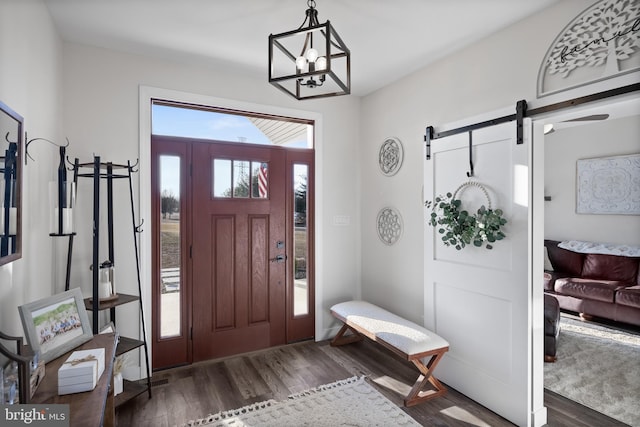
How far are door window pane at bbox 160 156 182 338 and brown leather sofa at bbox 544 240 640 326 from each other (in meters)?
4.51

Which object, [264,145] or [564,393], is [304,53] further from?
[564,393]

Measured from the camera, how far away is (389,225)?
3.44 metres

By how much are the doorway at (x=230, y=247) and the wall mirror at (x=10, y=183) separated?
1440 mm

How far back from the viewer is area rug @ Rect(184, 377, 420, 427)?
223 cm

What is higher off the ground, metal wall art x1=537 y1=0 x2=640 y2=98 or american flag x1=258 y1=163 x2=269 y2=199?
metal wall art x1=537 y1=0 x2=640 y2=98

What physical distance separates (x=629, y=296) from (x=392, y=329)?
293cm

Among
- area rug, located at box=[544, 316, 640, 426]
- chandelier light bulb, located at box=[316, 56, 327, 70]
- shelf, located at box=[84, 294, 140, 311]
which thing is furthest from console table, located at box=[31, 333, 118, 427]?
area rug, located at box=[544, 316, 640, 426]

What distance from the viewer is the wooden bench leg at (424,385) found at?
8.10ft

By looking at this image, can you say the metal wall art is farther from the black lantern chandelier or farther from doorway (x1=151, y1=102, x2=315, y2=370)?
doorway (x1=151, y1=102, x2=315, y2=370)

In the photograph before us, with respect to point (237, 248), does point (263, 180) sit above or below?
above

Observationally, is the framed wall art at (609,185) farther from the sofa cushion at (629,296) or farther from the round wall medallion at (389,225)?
the round wall medallion at (389,225)

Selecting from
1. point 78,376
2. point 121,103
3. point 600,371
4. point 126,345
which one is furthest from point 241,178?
point 600,371

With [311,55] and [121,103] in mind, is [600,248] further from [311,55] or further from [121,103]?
[121,103]

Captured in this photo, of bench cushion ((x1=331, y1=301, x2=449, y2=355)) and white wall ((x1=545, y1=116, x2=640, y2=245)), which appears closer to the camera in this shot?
bench cushion ((x1=331, y1=301, x2=449, y2=355))
